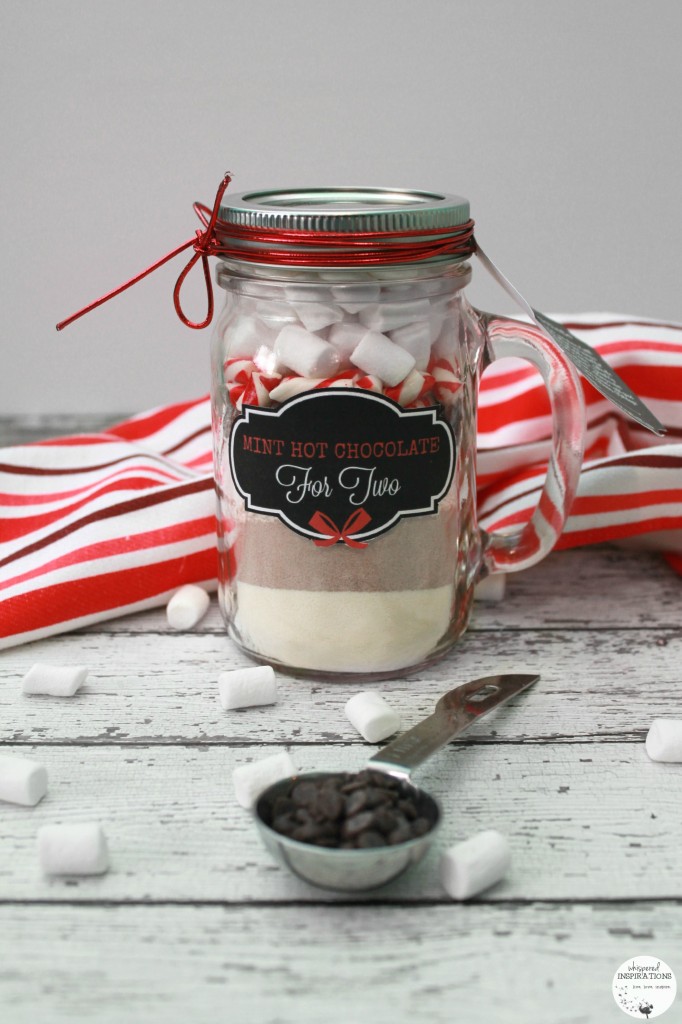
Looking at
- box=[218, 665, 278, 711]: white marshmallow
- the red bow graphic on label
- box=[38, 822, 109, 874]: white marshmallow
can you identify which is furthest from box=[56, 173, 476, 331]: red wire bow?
box=[38, 822, 109, 874]: white marshmallow

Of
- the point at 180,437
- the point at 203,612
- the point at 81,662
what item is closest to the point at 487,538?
the point at 203,612

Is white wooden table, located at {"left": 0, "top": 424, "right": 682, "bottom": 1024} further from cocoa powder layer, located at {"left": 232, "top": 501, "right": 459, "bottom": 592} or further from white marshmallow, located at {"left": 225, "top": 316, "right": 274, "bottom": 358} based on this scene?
white marshmallow, located at {"left": 225, "top": 316, "right": 274, "bottom": 358}

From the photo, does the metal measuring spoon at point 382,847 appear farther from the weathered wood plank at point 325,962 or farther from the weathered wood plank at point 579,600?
the weathered wood plank at point 579,600

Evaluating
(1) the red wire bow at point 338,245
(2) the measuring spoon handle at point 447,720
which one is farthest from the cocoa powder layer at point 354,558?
(1) the red wire bow at point 338,245

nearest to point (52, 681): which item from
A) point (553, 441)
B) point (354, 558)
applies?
point (354, 558)

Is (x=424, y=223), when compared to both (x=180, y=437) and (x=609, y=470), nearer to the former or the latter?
(x=609, y=470)

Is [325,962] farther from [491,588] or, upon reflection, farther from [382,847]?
[491,588]
